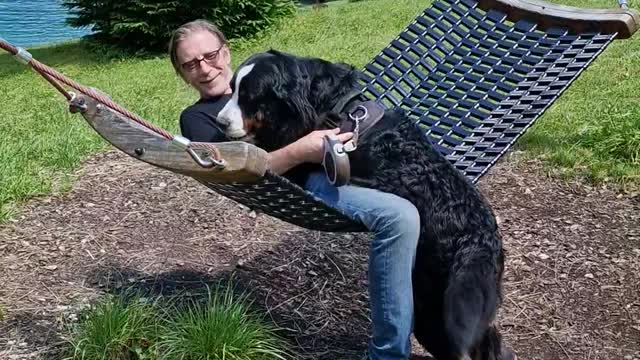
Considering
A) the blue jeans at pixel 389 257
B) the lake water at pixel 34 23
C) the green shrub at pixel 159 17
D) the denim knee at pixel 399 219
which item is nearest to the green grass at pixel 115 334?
the blue jeans at pixel 389 257

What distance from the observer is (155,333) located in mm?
2723

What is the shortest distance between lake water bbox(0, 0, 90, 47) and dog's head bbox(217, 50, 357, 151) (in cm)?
1107

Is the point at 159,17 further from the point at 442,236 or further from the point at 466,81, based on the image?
the point at 442,236

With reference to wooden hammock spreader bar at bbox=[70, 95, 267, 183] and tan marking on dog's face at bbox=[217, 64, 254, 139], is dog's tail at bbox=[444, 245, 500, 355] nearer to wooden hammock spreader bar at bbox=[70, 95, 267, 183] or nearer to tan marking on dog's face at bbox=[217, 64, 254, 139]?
wooden hammock spreader bar at bbox=[70, 95, 267, 183]

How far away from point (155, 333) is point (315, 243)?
1013 mm

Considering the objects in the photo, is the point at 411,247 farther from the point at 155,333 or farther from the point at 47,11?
the point at 47,11

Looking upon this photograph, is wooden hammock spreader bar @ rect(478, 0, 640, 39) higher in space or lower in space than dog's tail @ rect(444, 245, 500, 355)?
higher

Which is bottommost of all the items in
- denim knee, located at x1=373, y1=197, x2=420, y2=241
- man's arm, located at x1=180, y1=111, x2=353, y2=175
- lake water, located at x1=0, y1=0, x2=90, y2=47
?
lake water, located at x1=0, y1=0, x2=90, y2=47

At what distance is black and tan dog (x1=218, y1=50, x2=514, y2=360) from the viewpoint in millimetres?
2391

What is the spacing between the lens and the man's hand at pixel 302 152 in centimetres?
246

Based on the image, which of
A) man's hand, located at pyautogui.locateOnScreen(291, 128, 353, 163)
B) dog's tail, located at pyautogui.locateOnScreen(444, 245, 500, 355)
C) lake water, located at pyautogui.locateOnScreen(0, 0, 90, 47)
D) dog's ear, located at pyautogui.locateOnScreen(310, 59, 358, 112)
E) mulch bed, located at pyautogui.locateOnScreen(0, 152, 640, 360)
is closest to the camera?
dog's tail, located at pyautogui.locateOnScreen(444, 245, 500, 355)

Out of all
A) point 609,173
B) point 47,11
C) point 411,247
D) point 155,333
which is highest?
point 411,247

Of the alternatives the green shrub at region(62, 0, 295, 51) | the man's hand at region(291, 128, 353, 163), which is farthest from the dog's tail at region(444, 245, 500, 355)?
the green shrub at region(62, 0, 295, 51)

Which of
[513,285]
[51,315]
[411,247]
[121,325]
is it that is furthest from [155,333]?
[513,285]
